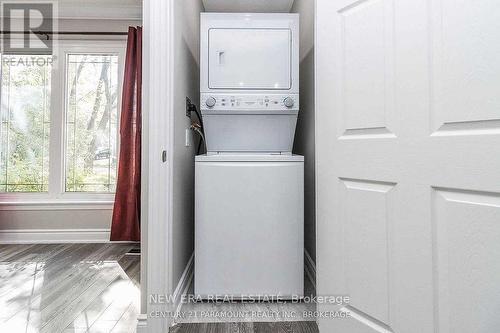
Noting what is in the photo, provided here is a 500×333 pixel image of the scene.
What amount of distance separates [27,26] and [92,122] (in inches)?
48.7

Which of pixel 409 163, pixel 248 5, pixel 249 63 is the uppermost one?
pixel 248 5

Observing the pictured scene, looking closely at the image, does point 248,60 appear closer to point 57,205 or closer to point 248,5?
point 248,5

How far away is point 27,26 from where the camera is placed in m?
3.11

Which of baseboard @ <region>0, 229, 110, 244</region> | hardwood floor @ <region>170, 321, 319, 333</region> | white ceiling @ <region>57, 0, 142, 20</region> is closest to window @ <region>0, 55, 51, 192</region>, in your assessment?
baseboard @ <region>0, 229, 110, 244</region>

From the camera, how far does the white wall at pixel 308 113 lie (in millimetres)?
1995

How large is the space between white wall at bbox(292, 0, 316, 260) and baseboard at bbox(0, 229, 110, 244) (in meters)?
2.27

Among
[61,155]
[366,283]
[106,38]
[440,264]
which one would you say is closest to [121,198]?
[61,155]

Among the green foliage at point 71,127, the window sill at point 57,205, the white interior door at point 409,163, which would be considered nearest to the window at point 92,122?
the green foliage at point 71,127

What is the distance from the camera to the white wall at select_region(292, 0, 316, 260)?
200 cm

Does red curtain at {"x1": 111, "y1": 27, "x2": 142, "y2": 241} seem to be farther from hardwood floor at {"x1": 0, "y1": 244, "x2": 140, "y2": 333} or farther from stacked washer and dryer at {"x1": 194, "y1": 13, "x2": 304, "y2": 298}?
stacked washer and dryer at {"x1": 194, "y1": 13, "x2": 304, "y2": 298}

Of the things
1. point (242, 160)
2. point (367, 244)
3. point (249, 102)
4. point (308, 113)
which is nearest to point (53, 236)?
point (242, 160)

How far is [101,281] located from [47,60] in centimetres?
264

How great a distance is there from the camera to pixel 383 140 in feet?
3.62

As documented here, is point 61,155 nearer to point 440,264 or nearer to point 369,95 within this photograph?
point 369,95
